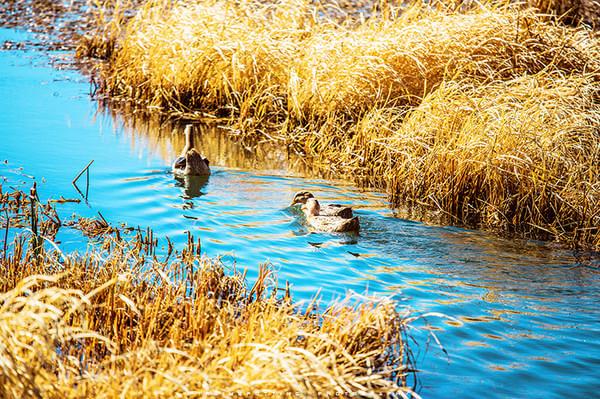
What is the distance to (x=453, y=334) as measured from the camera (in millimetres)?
6277

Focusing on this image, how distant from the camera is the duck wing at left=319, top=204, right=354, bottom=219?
324 inches

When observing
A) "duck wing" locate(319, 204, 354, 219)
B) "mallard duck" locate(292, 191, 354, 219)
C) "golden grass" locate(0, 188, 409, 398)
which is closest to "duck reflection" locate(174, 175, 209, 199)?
"mallard duck" locate(292, 191, 354, 219)

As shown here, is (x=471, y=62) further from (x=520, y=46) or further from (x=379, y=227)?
(x=379, y=227)

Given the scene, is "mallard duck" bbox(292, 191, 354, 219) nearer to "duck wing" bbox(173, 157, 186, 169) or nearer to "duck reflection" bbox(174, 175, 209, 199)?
"duck reflection" bbox(174, 175, 209, 199)

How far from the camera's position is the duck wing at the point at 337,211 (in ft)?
27.0

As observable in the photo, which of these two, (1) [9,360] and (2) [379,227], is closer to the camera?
(1) [9,360]

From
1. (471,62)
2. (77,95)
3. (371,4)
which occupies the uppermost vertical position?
(371,4)

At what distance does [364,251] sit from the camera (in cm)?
792

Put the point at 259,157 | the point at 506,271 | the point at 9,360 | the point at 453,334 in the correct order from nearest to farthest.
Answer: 1. the point at 9,360
2. the point at 453,334
3. the point at 506,271
4. the point at 259,157

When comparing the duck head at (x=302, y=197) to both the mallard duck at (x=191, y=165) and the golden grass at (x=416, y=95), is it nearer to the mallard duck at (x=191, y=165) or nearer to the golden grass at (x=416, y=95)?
the golden grass at (x=416, y=95)

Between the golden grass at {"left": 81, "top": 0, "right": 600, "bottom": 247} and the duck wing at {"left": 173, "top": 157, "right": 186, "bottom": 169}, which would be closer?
the golden grass at {"left": 81, "top": 0, "right": 600, "bottom": 247}

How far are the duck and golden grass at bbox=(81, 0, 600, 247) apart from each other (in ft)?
4.56

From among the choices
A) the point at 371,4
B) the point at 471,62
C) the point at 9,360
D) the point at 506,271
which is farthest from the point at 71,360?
the point at 371,4

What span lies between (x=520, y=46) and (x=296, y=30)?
11.2ft
